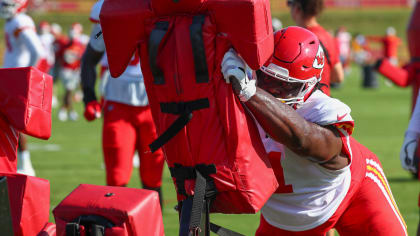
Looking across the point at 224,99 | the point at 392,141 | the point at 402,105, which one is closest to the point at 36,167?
the point at 392,141

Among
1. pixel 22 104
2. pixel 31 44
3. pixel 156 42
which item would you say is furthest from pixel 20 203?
pixel 31 44

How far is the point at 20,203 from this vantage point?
10.5 feet

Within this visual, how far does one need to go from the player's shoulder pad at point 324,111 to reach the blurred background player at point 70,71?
1189cm

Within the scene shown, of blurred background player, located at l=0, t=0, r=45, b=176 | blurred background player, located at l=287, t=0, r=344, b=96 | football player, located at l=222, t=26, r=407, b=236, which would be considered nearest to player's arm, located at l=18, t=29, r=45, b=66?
blurred background player, located at l=0, t=0, r=45, b=176

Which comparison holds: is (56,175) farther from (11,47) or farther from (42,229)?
(42,229)

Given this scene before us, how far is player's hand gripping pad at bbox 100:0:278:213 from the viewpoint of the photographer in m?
2.81

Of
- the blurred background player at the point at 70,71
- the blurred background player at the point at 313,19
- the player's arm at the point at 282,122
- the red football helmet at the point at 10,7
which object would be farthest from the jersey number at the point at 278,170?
Result: the blurred background player at the point at 70,71

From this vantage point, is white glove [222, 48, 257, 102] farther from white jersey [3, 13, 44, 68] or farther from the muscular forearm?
white jersey [3, 13, 44, 68]

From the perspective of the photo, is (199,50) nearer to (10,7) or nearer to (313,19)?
(313,19)

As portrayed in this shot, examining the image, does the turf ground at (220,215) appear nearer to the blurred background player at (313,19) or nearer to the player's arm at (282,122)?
the blurred background player at (313,19)

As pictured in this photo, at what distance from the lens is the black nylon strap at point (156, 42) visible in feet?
9.38

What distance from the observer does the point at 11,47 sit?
812 cm

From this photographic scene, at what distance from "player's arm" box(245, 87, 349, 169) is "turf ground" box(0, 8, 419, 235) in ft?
8.44

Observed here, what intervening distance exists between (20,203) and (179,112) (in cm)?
87
